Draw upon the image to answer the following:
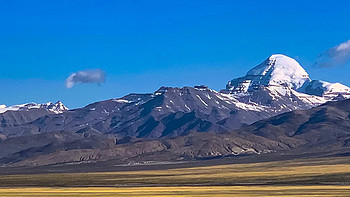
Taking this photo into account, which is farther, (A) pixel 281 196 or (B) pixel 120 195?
(B) pixel 120 195

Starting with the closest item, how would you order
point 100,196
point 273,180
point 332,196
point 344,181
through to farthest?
point 332,196 < point 100,196 < point 344,181 < point 273,180

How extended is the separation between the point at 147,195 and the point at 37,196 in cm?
1766

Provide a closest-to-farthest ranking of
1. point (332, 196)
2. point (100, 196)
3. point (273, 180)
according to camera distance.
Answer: point (332, 196), point (100, 196), point (273, 180)

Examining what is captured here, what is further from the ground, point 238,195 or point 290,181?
point 290,181

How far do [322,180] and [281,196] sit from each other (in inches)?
2251

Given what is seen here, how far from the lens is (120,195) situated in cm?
11925

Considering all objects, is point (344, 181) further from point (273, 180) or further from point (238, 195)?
point (238, 195)

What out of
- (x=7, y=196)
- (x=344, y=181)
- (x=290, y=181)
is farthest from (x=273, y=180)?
(x=7, y=196)

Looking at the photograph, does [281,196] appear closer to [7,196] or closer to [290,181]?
[7,196]

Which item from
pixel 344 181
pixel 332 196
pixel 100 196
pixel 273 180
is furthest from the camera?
pixel 273 180

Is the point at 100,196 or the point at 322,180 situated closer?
the point at 100,196

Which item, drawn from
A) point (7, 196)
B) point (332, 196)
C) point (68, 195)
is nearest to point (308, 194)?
point (332, 196)

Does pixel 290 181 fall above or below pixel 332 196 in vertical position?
above

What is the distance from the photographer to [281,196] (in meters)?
110
